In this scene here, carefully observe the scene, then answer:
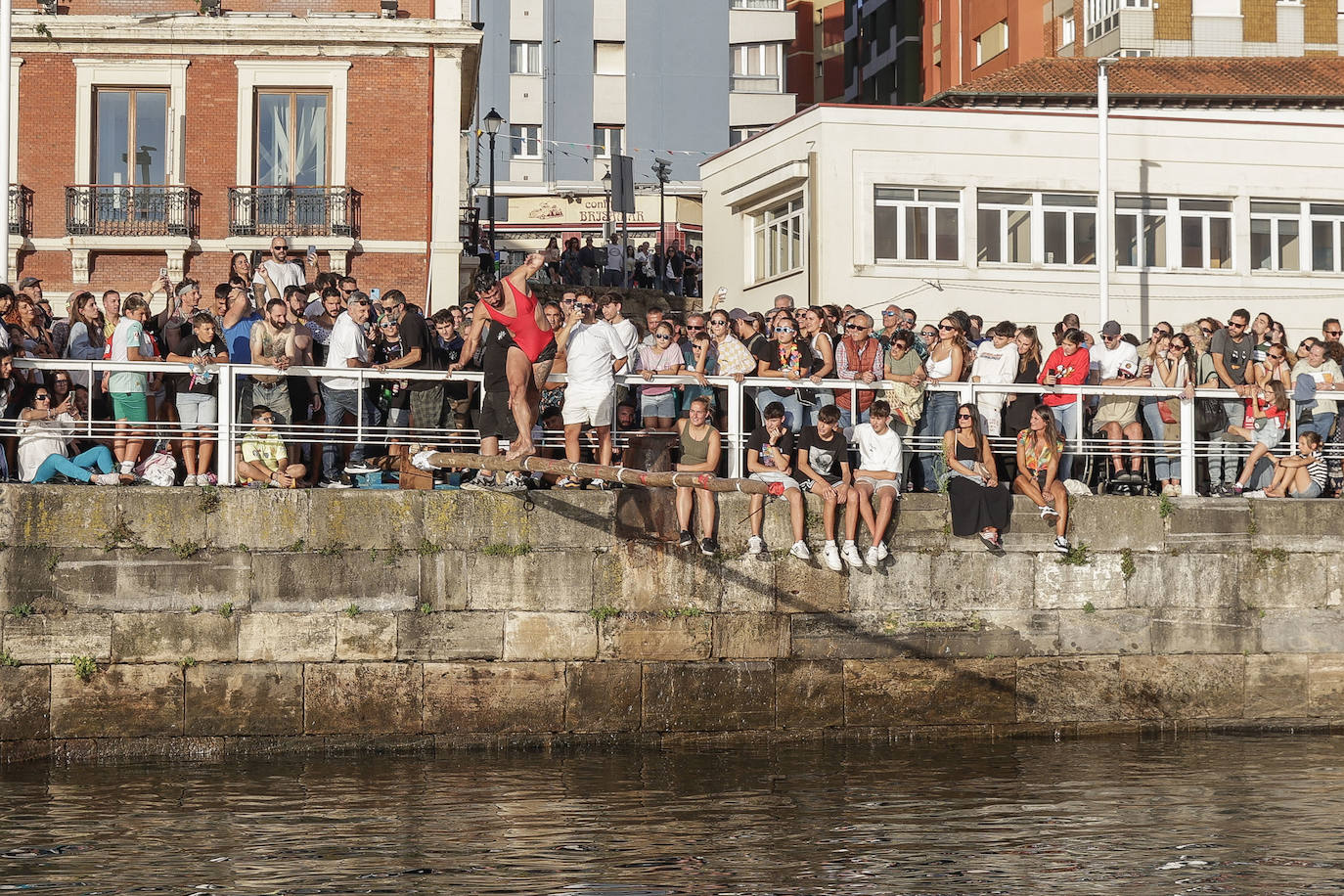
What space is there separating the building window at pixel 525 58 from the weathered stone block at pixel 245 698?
45926 millimetres

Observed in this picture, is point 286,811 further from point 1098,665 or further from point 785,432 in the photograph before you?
point 1098,665

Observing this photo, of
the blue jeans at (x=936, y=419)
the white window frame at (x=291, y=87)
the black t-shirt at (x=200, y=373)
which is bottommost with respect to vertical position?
the blue jeans at (x=936, y=419)

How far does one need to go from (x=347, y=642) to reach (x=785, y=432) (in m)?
3.74

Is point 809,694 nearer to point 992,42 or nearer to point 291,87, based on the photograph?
point 291,87

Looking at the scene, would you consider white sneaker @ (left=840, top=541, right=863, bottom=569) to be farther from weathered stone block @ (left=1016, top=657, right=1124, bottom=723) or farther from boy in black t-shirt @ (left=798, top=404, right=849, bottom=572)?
weathered stone block @ (left=1016, top=657, right=1124, bottom=723)

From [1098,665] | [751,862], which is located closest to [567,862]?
[751,862]

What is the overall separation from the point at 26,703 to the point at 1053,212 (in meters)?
20.3

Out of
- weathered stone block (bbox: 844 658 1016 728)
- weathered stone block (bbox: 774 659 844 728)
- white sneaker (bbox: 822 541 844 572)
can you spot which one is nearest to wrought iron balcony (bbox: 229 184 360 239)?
white sneaker (bbox: 822 541 844 572)

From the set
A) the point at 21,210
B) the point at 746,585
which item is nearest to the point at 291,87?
the point at 21,210

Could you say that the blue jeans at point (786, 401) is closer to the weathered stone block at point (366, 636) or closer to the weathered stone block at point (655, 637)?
the weathered stone block at point (655, 637)

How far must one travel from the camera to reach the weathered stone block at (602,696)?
42.2ft

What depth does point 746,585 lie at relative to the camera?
13180 mm

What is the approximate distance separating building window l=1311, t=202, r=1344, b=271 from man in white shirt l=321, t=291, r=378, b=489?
67.2ft

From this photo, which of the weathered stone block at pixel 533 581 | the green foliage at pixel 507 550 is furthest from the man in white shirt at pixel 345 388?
the weathered stone block at pixel 533 581
